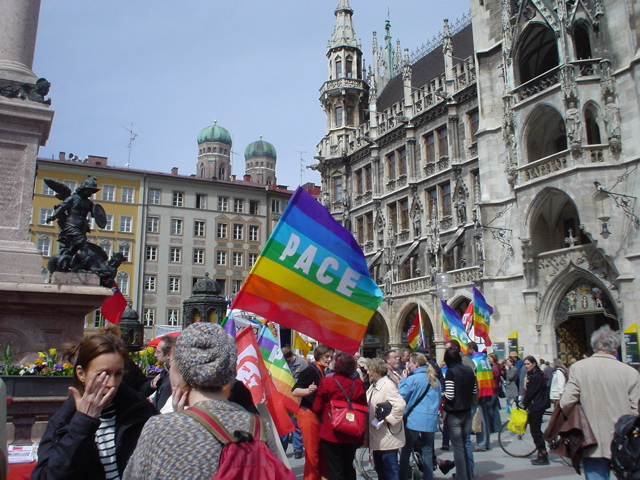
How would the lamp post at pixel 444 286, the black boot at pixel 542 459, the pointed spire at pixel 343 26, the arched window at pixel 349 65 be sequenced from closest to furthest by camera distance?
the black boot at pixel 542 459
the lamp post at pixel 444 286
the arched window at pixel 349 65
the pointed spire at pixel 343 26

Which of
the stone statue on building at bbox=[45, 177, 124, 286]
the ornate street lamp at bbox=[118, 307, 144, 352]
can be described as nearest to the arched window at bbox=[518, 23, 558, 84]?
the ornate street lamp at bbox=[118, 307, 144, 352]

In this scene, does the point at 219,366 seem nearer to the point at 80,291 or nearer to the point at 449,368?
the point at 80,291

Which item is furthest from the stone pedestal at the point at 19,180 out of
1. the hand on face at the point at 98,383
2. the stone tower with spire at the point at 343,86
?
the stone tower with spire at the point at 343,86

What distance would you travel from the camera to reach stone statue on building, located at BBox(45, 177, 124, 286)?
854cm

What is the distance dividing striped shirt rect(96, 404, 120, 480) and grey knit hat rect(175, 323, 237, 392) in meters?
0.75

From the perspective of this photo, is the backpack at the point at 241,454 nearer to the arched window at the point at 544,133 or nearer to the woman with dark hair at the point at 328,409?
the woman with dark hair at the point at 328,409

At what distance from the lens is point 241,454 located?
7.02 feet

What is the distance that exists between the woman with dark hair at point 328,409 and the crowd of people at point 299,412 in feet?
0.04

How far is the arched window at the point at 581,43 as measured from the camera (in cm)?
2252

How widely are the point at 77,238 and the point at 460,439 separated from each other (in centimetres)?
625

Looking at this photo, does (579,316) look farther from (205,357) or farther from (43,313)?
(205,357)

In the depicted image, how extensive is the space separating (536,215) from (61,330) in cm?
1898

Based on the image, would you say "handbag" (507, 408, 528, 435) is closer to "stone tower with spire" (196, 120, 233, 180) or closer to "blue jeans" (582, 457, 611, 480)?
"blue jeans" (582, 457, 611, 480)

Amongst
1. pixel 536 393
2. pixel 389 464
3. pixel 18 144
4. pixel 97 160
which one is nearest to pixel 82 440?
pixel 389 464
